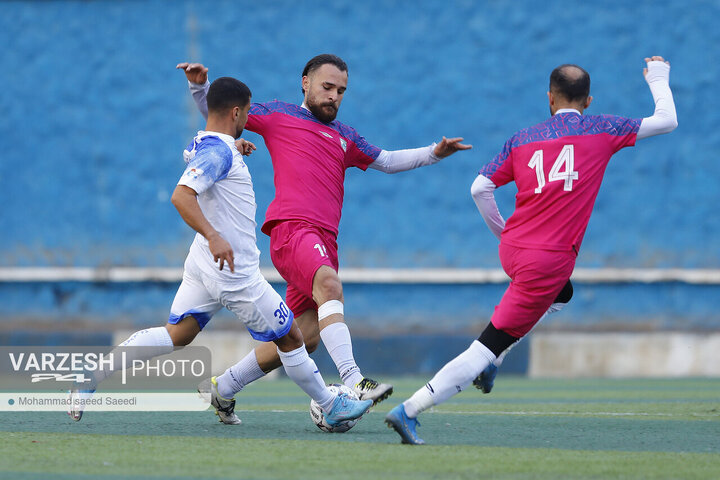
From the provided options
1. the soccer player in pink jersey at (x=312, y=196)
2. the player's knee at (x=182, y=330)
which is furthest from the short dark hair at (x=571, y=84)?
the player's knee at (x=182, y=330)

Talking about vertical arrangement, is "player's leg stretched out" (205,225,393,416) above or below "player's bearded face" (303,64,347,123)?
below

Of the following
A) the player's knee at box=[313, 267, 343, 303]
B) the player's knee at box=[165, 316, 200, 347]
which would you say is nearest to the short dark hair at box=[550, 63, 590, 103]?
the player's knee at box=[313, 267, 343, 303]

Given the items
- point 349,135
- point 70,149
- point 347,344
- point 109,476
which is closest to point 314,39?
point 70,149

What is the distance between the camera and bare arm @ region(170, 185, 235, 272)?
553cm

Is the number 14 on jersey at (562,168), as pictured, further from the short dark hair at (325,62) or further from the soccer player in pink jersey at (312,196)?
the short dark hair at (325,62)

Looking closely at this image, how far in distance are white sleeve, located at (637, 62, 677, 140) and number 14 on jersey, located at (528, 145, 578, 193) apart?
384mm

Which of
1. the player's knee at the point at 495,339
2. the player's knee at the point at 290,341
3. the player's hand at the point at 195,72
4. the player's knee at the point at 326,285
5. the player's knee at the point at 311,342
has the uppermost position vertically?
the player's hand at the point at 195,72

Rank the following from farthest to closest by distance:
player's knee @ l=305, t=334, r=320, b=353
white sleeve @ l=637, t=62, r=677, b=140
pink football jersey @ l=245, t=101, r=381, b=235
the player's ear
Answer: the player's ear, player's knee @ l=305, t=334, r=320, b=353, pink football jersey @ l=245, t=101, r=381, b=235, white sleeve @ l=637, t=62, r=677, b=140

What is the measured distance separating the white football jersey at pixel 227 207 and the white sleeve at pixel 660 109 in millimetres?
2006

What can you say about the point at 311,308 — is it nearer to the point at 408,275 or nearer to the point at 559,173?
the point at 559,173

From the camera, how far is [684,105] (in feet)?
43.6

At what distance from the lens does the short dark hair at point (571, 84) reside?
19.3 ft

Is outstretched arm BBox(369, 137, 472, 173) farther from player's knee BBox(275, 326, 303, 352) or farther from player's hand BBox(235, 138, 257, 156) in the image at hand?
player's knee BBox(275, 326, 303, 352)

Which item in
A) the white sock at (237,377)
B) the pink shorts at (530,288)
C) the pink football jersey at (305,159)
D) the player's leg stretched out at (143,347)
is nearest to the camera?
the pink shorts at (530,288)
